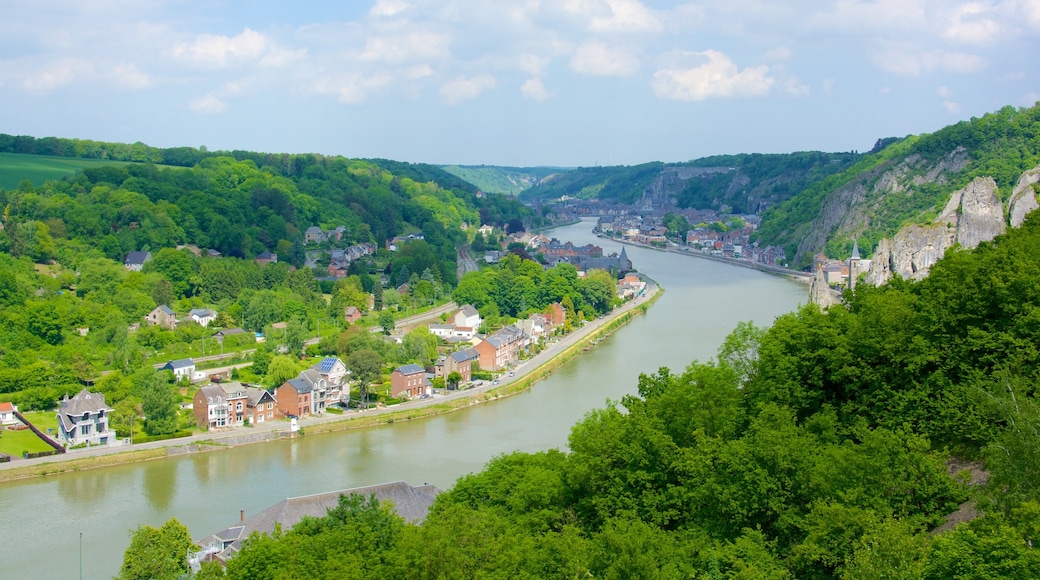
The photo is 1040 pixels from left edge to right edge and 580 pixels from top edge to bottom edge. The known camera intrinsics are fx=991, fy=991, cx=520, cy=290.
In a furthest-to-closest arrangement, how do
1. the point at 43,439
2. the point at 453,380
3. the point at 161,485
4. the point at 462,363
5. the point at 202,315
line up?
the point at 202,315 → the point at 462,363 → the point at 453,380 → the point at 43,439 → the point at 161,485

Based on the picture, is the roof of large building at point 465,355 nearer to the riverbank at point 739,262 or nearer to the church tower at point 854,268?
the church tower at point 854,268

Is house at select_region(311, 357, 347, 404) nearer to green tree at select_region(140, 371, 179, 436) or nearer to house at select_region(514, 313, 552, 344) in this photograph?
green tree at select_region(140, 371, 179, 436)

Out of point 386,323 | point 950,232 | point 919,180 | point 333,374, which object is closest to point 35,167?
point 386,323

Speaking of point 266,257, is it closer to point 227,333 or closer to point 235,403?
point 227,333

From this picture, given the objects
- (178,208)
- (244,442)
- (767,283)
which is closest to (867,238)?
(767,283)

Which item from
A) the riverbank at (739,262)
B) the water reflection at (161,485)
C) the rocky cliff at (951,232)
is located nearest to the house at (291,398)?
the water reflection at (161,485)

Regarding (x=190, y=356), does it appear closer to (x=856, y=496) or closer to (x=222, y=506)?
(x=222, y=506)
